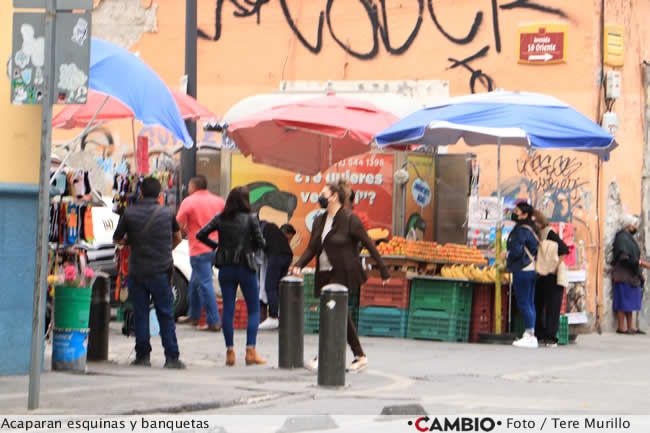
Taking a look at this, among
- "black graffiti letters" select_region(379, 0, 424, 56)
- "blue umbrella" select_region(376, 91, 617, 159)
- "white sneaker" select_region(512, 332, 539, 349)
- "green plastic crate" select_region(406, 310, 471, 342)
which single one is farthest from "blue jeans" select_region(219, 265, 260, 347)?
"black graffiti letters" select_region(379, 0, 424, 56)

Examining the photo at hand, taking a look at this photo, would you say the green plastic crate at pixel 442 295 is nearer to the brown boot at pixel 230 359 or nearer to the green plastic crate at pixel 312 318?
the green plastic crate at pixel 312 318

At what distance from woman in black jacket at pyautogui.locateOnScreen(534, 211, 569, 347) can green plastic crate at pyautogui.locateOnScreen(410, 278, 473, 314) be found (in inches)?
37.5

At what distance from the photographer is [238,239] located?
1470 centimetres

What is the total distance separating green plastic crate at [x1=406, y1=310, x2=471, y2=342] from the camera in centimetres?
1921

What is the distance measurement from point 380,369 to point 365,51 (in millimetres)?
9850

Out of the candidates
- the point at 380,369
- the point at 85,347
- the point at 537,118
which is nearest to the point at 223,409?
the point at 85,347

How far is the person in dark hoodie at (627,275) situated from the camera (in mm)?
22016

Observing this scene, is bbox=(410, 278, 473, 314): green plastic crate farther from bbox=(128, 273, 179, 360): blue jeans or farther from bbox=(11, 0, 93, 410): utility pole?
A: bbox=(11, 0, 93, 410): utility pole

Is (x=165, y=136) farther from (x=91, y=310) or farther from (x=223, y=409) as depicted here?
(x=223, y=409)

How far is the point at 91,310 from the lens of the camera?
14.8m

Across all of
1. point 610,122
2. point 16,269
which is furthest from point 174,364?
point 610,122

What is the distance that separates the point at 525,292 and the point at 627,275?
389cm

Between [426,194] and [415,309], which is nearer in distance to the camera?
[415,309]

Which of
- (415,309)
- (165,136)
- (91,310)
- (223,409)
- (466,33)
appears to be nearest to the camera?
(223,409)
